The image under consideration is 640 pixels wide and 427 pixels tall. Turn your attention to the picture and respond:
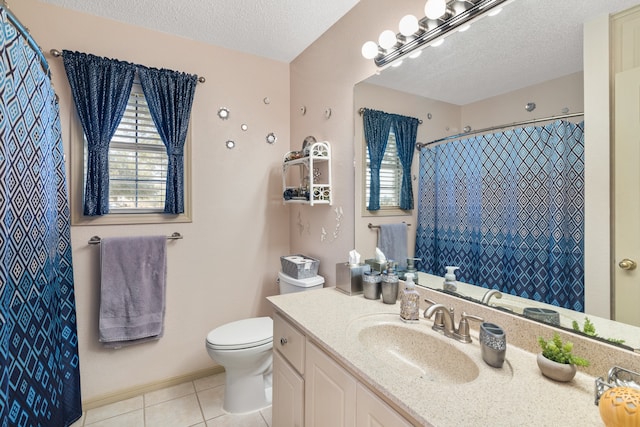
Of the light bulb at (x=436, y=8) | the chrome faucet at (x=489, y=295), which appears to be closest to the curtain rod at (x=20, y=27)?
the light bulb at (x=436, y=8)

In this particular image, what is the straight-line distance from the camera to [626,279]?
0.86m

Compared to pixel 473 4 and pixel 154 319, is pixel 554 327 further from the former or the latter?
pixel 154 319

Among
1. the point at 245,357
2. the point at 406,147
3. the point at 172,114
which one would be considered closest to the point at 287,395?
the point at 245,357

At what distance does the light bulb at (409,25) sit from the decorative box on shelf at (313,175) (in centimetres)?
84

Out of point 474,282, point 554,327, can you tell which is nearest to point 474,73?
point 474,282

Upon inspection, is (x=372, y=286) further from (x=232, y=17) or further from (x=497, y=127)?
(x=232, y=17)

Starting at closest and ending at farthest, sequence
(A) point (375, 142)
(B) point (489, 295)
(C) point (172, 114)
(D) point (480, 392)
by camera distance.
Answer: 1. (D) point (480, 392)
2. (B) point (489, 295)
3. (A) point (375, 142)
4. (C) point (172, 114)

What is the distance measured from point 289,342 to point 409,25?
158cm

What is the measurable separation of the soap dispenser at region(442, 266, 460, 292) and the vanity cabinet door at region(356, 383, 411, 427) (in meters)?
0.65

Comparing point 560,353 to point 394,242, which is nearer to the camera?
point 560,353

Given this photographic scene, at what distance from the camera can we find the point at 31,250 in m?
1.36

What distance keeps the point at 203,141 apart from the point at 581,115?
220 centimetres

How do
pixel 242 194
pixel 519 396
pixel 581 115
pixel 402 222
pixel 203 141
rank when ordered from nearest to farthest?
pixel 519 396 → pixel 581 115 → pixel 402 222 → pixel 203 141 → pixel 242 194

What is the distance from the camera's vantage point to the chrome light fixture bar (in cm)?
121
